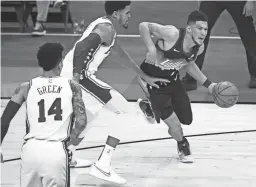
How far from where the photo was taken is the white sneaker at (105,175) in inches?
230

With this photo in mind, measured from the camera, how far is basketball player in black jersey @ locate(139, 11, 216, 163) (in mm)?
6191

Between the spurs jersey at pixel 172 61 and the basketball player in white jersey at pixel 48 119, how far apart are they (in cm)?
199

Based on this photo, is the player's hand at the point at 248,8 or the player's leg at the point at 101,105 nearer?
the player's leg at the point at 101,105

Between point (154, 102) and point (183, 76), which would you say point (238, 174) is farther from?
point (183, 76)

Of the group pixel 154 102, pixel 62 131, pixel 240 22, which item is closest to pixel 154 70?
pixel 154 102

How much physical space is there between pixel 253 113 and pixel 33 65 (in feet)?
12.3

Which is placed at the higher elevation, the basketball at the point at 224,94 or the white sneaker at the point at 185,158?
the basketball at the point at 224,94

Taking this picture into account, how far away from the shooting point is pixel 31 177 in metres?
4.30

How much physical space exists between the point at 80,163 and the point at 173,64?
1315 mm

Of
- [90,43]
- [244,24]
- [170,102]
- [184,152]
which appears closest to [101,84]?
[90,43]

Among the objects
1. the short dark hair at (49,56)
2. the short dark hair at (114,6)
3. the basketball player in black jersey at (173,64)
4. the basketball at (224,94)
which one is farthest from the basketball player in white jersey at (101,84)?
the short dark hair at (49,56)

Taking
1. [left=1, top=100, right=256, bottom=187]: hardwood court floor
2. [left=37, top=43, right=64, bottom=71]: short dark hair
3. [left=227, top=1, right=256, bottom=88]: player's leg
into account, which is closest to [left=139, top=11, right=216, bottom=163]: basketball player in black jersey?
[left=1, top=100, right=256, bottom=187]: hardwood court floor

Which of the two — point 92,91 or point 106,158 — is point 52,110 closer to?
point 92,91

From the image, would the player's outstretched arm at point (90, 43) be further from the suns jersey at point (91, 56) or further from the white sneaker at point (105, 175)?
the white sneaker at point (105, 175)
